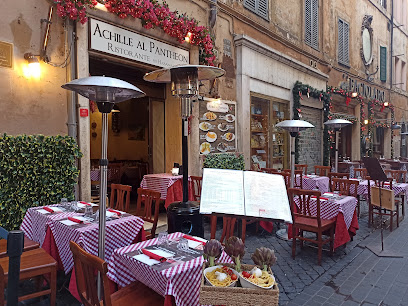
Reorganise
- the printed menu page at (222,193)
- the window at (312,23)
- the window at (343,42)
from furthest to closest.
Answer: the window at (343,42) → the window at (312,23) → the printed menu page at (222,193)

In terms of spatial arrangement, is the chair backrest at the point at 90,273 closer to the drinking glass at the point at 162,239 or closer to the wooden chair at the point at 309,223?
the drinking glass at the point at 162,239

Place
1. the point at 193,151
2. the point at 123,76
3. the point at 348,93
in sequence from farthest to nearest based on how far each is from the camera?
the point at 348,93 < the point at 123,76 < the point at 193,151

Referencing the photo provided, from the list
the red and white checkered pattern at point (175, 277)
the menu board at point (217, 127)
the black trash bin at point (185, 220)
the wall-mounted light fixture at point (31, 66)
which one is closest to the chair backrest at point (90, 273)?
the red and white checkered pattern at point (175, 277)

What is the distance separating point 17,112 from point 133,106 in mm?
5103

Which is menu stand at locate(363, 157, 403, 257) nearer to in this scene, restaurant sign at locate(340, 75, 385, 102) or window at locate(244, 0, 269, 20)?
window at locate(244, 0, 269, 20)

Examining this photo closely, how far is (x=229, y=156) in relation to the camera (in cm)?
780

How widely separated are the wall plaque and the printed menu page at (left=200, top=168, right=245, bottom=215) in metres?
3.54

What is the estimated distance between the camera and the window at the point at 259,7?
28.5ft

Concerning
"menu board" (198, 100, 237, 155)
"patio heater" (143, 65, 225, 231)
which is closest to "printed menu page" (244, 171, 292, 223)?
"patio heater" (143, 65, 225, 231)

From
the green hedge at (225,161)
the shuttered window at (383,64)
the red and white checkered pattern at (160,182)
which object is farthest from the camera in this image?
the shuttered window at (383,64)

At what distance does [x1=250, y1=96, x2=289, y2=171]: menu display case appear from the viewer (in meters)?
Result: 9.02

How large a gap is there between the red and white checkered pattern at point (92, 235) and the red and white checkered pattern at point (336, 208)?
2813 millimetres

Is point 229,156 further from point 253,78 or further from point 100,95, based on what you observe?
point 100,95

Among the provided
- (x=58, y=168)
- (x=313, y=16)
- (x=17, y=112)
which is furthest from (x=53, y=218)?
(x=313, y=16)
